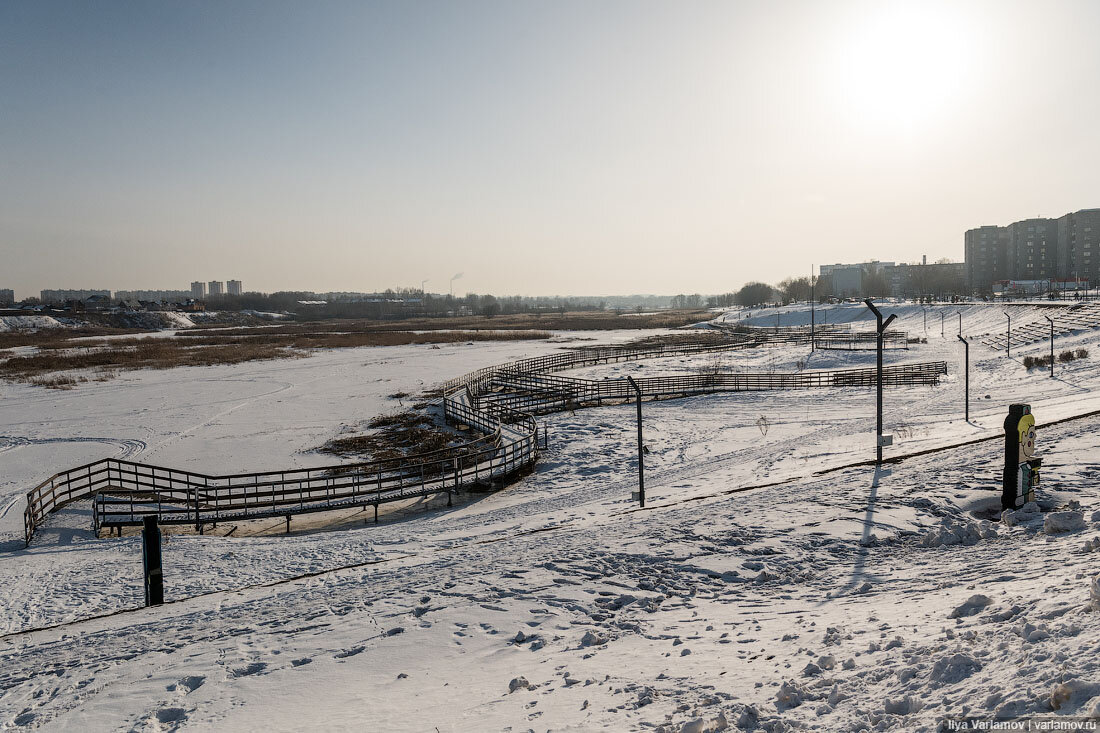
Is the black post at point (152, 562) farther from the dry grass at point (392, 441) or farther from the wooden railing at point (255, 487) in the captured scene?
the dry grass at point (392, 441)

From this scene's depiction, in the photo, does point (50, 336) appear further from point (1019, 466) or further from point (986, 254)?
point (986, 254)

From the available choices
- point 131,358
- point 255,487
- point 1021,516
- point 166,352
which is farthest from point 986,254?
point 255,487

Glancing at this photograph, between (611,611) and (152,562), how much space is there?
8.27 meters

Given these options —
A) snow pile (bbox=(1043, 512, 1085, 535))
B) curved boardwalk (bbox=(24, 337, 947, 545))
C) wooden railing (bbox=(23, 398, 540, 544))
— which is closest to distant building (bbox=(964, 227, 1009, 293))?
curved boardwalk (bbox=(24, 337, 947, 545))

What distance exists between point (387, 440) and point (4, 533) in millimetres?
14121

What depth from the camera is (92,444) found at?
2759cm

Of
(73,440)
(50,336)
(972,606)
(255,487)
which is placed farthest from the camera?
(50,336)

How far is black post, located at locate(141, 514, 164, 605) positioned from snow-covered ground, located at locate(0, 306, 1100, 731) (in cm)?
63

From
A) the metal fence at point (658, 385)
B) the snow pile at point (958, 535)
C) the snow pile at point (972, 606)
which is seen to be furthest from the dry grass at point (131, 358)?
the snow pile at point (972, 606)

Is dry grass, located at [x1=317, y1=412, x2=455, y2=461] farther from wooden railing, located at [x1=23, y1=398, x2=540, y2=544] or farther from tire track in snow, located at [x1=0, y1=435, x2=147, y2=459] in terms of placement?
tire track in snow, located at [x1=0, y1=435, x2=147, y2=459]

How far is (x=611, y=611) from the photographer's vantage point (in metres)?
8.77

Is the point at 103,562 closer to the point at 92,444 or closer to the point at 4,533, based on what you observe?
the point at 4,533

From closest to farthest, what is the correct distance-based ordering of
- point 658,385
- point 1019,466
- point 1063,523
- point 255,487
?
point 1063,523
point 1019,466
point 255,487
point 658,385

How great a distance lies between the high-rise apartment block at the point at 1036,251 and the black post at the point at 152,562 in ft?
539
